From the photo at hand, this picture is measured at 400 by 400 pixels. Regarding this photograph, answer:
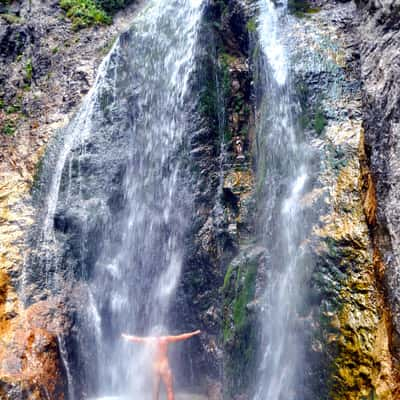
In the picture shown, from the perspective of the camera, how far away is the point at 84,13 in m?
10.0

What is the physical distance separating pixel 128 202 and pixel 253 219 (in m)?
2.27

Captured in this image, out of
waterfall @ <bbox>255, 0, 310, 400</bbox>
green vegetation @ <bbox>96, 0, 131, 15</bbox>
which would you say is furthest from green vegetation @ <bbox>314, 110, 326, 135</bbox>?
green vegetation @ <bbox>96, 0, 131, 15</bbox>

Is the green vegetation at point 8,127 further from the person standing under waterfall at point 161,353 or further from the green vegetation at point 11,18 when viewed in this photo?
the person standing under waterfall at point 161,353

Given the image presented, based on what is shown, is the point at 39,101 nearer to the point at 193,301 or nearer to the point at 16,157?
the point at 16,157

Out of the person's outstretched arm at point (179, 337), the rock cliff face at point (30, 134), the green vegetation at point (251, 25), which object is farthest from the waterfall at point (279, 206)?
the rock cliff face at point (30, 134)

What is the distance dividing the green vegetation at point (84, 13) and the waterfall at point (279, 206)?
516cm

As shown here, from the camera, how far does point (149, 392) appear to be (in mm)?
6402

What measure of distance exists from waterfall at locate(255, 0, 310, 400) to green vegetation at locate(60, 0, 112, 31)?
5.16 metres

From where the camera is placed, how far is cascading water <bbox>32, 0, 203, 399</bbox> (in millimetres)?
6551

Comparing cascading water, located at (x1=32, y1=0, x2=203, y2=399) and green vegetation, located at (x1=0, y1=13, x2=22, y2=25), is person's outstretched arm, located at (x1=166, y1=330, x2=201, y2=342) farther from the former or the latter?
green vegetation, located at (x1=0, y1=13, x2=22, y2=25)

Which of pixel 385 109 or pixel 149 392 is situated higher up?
pixel 385 109

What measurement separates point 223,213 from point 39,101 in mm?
5165

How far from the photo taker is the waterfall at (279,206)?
458cm

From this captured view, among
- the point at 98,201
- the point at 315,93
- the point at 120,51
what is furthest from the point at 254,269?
the point at 120,51
